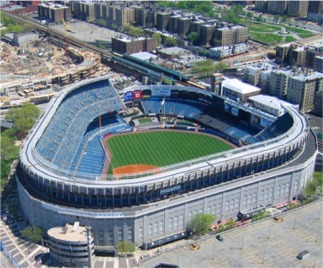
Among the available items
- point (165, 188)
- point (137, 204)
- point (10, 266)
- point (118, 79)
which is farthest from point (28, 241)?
point (118, 79)

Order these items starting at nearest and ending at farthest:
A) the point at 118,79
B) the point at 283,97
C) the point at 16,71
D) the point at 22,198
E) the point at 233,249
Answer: the point at 233,249 < the point at 22,198 < the point at 283,97 < the point at 118,79 < the point at 16,71

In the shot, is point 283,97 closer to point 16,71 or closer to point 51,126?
point 51,126

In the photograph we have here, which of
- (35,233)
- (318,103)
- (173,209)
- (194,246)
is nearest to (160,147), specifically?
(173,209)

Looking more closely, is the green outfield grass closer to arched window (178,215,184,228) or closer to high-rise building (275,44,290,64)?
arched window (178,215,184,228)

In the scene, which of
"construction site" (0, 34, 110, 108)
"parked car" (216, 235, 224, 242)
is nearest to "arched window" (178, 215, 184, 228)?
"parked car" (216, 235, 224, 242)

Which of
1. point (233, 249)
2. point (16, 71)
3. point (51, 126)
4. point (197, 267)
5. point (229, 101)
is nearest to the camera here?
point (197, 267)

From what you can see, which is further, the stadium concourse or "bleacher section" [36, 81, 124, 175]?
"bleacher section" [36, 81, 124, 175]

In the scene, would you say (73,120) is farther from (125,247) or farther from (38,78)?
(38,78)

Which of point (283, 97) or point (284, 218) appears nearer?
point (284, 218)
